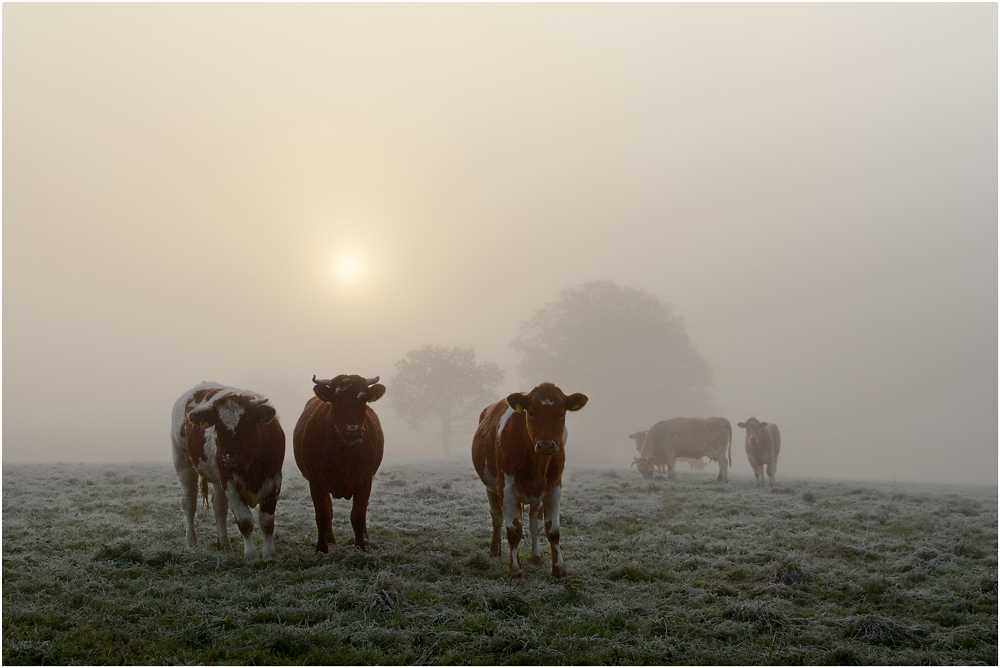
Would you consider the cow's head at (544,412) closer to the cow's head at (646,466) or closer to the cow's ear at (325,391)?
the cow's ear at (325,391)

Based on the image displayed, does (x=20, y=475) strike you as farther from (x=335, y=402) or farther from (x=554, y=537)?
(x=554, y=537)

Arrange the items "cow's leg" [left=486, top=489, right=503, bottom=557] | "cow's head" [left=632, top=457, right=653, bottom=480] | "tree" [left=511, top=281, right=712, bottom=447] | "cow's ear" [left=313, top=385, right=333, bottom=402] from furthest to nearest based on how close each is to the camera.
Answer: "tree" [left=511, top=281, right=712, bottom=447], "cow's head" [left=632, top=457, right=653, bottom=480], "cow's leg" [left=486, top=489, right=503, bottom=557], "cow's ear" [left=313, top=385, right=333, bottom=402]

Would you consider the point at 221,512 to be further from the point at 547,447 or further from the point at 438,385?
the point at 438,385

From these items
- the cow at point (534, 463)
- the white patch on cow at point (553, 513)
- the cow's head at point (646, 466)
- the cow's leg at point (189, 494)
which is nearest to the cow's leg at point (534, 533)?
the cow at point (534, 463)

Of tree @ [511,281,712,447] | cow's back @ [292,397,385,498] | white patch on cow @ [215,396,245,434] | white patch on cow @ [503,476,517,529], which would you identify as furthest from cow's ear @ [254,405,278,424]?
tree @ [511,281,712,447]

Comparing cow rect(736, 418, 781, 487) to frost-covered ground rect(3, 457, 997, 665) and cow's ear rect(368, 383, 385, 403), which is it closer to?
frost-covered ground rect(3, 457, 997, 665)

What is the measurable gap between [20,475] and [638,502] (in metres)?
17.1

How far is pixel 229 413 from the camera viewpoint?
29.8 feet

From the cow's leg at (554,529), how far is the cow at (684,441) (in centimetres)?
1833

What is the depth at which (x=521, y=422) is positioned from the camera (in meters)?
9.22

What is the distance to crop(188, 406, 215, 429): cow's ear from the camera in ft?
29.3

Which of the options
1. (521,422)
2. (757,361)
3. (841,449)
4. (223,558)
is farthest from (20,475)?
(757,361)

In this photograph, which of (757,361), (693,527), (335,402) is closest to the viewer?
(335,402)

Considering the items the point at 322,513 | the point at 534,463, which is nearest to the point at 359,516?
the point at 322,513
